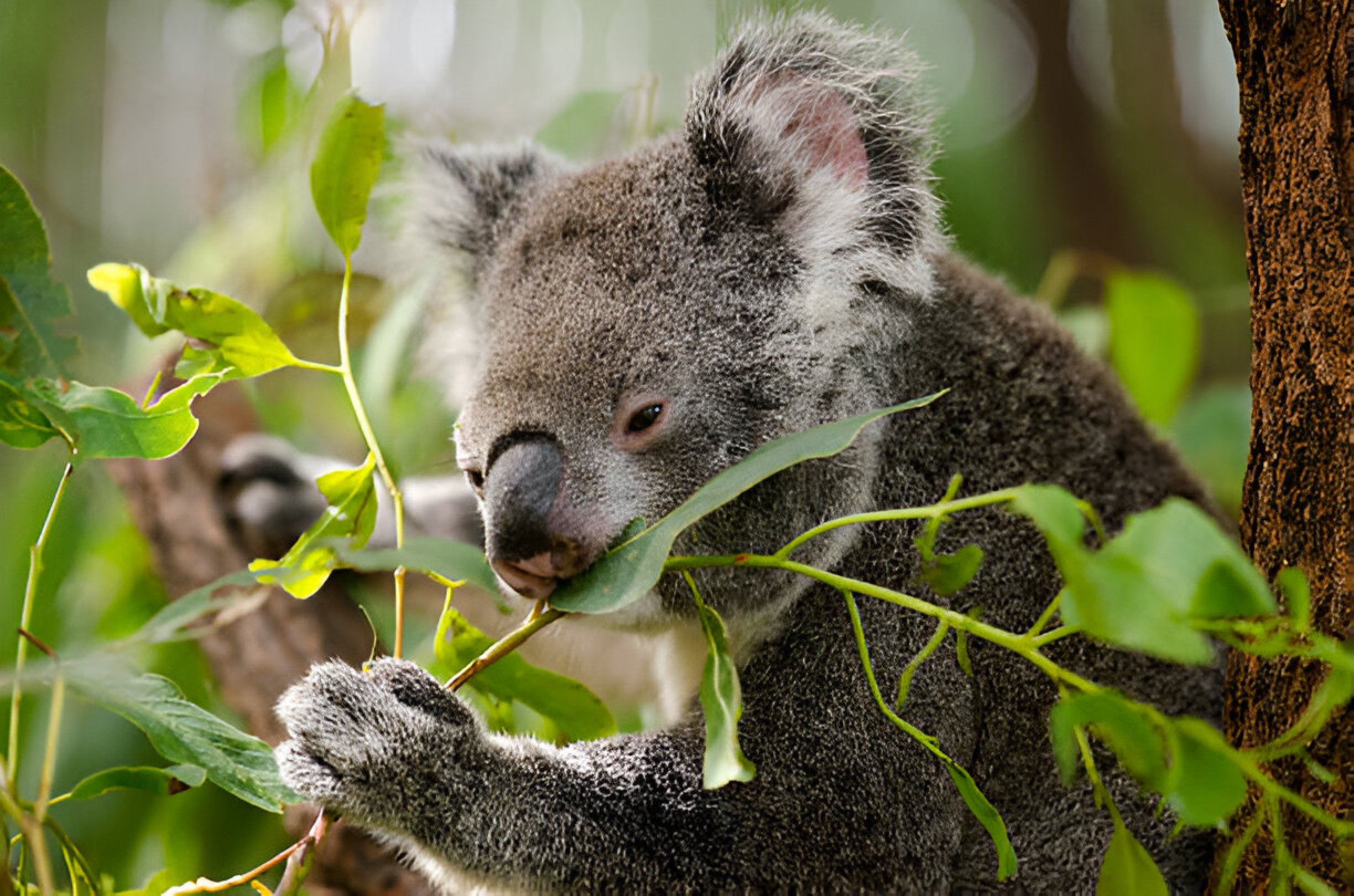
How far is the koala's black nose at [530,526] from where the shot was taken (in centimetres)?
163

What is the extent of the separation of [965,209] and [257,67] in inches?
112

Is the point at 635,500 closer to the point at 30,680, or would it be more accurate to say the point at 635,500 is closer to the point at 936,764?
the point at 936,764

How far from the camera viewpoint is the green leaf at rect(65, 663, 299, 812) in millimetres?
1282

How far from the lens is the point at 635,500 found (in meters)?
1.75

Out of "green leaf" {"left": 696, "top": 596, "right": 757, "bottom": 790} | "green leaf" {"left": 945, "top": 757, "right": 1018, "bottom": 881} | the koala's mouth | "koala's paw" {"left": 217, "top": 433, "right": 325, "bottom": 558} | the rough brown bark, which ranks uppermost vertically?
"green leaf" {"left": 696, "top": 596, "right": 757, "bottom": 790}

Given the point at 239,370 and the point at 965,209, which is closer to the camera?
the point at 239,370

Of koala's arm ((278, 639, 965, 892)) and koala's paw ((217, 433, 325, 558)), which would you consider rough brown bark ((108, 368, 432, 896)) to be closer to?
koala's paw ((217, 433, 325, 558))

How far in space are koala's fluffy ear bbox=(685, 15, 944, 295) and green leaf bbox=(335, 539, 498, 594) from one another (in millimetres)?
845

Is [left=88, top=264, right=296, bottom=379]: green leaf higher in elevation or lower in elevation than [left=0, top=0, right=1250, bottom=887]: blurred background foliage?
higher

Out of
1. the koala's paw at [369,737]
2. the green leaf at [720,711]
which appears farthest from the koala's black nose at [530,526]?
the green leaf at [720,711]

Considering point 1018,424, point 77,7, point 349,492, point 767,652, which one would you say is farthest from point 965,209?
point 77,7

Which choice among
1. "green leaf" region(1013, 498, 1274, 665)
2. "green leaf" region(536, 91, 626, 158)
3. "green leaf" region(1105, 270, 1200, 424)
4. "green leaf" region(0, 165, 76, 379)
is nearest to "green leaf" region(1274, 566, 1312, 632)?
"green leaf" region(1013, 498, 1274, 665)

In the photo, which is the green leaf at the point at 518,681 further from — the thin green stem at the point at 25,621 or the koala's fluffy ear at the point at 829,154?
the koala's fluffy ear at the point at 829,154

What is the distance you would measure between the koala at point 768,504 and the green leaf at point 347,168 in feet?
1.28
